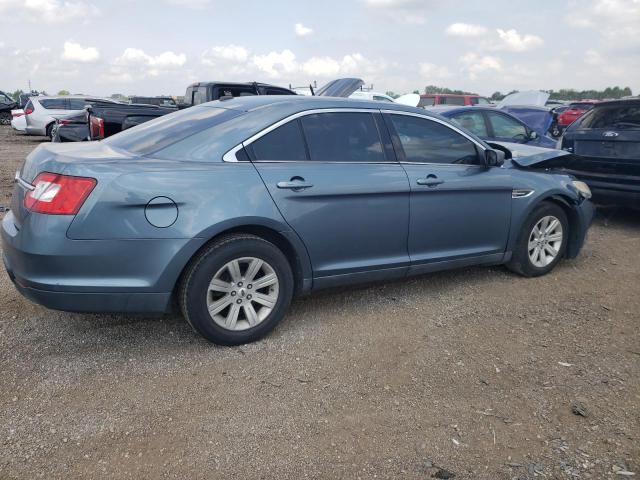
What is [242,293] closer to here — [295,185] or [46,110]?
[295,185]

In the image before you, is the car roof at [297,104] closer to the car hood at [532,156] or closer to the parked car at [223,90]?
the car hood at [532,156]

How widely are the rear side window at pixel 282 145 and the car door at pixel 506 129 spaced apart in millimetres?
5397

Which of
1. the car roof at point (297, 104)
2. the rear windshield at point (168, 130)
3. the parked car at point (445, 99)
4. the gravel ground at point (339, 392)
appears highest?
the parked car at point (445, 99)

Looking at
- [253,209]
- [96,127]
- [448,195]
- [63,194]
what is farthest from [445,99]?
[63,194]

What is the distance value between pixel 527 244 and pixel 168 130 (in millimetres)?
3128

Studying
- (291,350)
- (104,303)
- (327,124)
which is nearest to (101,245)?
(104,303)

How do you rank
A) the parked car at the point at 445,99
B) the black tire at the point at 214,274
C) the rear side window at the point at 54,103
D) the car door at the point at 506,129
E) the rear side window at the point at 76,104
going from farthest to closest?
the parked car at the point at 445,99 → the rear side window at the point at 76,104 → the rear side window at the point at 54,103 → the car door at the point at 506,129 → the black tire at the point at 214,274

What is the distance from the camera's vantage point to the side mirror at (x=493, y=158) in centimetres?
441

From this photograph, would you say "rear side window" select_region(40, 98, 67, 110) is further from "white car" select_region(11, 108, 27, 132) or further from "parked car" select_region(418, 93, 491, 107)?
"parked car" select_region(418, 93, 491, 107)

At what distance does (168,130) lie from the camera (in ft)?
12.1

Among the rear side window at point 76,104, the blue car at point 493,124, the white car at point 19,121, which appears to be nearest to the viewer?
the blue car at point 493,124

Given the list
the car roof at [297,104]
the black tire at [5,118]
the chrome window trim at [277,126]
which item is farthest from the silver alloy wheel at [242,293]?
the black tire at [5,118]

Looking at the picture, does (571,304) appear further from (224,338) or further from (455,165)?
(224,338)

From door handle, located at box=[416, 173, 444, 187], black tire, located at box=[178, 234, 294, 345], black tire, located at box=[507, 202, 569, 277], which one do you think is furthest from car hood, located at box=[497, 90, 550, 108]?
black tire, located at box=[178, 234, 294, 345]
